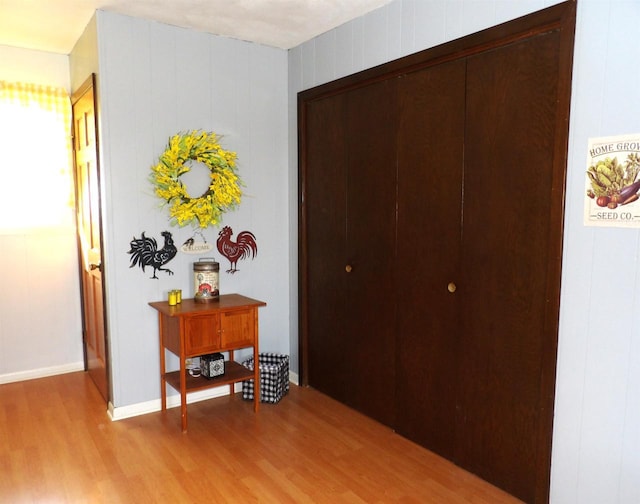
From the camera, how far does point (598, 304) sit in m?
1.97

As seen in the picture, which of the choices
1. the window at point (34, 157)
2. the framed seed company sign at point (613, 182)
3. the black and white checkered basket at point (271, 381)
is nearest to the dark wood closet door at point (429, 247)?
the framed seed company sign at point (613, 182)

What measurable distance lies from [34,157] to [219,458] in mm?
2644

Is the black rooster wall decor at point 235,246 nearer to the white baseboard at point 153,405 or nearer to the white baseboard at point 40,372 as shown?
the white baseboard at point 153,405

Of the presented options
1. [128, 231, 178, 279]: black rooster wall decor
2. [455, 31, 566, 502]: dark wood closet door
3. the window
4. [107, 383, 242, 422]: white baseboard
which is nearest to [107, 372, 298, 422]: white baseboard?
[107, 383, 242, 422]: white baseboard

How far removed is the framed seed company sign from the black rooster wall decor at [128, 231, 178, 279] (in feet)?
8.06

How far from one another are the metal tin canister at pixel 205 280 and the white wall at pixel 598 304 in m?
2.08

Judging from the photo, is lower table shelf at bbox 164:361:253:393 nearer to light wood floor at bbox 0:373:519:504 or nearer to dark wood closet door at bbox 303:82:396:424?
light wood floor at bbox 0:373:519:504

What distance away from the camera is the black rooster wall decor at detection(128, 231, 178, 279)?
10.5 ft

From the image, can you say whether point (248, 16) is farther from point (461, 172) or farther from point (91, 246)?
point (91, 246)

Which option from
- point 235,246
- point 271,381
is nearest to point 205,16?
point 235,246

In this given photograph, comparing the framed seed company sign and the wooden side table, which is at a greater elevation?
the framed seed company sign

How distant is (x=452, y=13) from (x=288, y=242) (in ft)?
6.45

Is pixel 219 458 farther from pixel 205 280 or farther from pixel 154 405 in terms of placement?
pixel 205 280

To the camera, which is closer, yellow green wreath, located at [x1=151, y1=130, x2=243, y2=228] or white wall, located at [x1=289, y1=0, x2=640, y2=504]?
white wall, located at [x1=289, y1=0, x2=640, y2=504]
